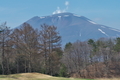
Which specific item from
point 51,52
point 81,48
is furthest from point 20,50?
point 81,48

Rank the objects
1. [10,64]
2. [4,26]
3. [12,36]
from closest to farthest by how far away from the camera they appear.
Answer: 1. [4,26]
2. [12,36]
3. [10,64]

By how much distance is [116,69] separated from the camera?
5856cm

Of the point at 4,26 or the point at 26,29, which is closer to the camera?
the point at 4,26

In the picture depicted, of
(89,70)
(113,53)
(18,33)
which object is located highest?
(18,33)

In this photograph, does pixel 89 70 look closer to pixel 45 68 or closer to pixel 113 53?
pixel 113 53

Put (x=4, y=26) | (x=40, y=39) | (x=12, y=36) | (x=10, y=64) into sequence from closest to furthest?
(x=4, y=26)
(x=12, y=36)
(x=40, y=39)
(x=10, y=64)

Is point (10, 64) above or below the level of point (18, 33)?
below

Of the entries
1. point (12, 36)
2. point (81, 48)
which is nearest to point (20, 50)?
point (12, 36)

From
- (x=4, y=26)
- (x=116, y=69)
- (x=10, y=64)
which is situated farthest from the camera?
(x=116, y=69)

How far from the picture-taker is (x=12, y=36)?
1539 inches

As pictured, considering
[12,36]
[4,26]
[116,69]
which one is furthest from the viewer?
[116,69]

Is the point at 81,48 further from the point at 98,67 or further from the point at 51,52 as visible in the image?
the point at 51,52

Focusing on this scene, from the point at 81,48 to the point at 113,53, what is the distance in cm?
915

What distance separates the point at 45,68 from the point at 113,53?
79.6 feet
